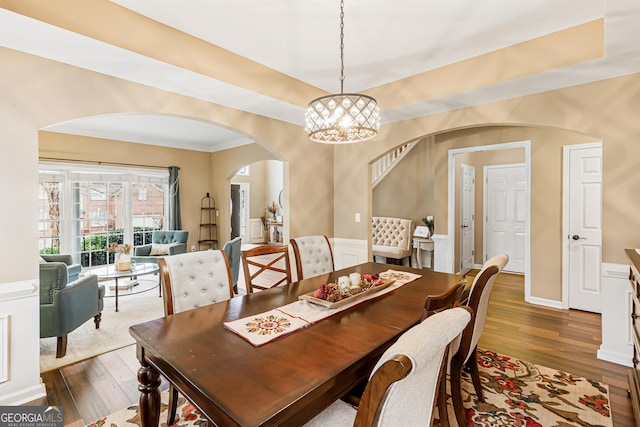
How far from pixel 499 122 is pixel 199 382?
3329 mm

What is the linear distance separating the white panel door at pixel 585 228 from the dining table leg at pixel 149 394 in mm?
4602

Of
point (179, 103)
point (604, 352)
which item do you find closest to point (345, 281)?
point (179, 103)

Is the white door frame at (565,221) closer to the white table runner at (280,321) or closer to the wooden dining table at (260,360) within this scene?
the wooden dining table at (260,360)

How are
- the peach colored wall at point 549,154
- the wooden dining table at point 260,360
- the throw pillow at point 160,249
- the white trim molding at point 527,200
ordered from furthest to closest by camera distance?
the throw pillow at point 160,249 → the white trim molding at point 527,200 → the peach colored wall at point 549,154 → the wooden dining table at point 260,360

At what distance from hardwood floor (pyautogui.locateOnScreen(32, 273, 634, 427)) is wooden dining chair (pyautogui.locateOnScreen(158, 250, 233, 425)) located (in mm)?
689

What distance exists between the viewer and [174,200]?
657 centimetres

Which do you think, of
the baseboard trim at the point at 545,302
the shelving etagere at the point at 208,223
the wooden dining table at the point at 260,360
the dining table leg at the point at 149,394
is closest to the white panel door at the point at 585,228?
the baseboard trim at the point at 545,302

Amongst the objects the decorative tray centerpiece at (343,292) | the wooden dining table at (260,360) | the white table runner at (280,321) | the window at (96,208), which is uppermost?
the window at (96,208)

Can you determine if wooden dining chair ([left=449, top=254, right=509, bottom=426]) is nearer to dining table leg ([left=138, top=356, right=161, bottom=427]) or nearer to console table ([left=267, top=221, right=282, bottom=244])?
dining table leg ([left=138, top=356, right=161, bottom=427])

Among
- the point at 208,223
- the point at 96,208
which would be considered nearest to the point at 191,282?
the point at 96,208

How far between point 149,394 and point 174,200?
226 inches

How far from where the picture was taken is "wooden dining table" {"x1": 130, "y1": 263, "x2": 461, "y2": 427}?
978 millimetres

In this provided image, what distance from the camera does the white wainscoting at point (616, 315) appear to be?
2539 mm

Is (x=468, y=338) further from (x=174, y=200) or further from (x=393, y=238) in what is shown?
(x=174, y=200)
